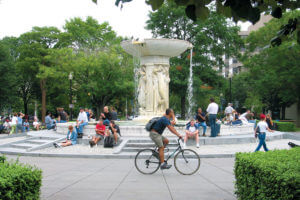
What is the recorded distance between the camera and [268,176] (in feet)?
14.0

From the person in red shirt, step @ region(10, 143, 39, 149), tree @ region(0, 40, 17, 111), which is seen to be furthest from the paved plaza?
tree @ region(0, 40, 17, 111)

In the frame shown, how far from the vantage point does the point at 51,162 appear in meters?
11.3

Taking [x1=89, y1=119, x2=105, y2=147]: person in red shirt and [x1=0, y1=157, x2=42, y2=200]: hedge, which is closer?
[x1=0, y1=157, x2=42, y2=200]: hedge

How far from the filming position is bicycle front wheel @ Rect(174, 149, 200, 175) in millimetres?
8695

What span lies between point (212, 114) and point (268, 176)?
37.7 feet

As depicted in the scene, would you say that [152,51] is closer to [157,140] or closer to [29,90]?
[157,140]

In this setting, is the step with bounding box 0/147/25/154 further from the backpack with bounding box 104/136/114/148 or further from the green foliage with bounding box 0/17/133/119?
the green foliage with bounding box 0/17/133/119

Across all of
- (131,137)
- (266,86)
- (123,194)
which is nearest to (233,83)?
(266,86)

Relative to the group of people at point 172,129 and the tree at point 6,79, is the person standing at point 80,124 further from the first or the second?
the tree at point 6,79

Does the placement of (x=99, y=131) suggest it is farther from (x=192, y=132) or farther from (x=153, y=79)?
(x=153, y=79)

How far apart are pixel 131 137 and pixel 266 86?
77.9 feet

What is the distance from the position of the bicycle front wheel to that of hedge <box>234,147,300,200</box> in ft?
9.93

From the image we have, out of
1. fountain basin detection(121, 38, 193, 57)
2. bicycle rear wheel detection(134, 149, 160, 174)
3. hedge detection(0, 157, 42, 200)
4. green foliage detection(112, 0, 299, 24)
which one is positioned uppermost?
fountain basin detection(121, 38, 193, 57)

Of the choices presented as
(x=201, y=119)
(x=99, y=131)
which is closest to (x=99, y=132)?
(x=99, y=131)
